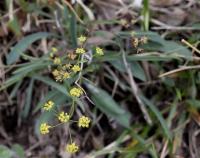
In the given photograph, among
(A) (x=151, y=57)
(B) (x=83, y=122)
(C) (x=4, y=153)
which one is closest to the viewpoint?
(B) (x=83, y=122)

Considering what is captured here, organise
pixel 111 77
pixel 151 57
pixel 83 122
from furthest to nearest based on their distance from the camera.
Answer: pixel 111 77 → pixel 151 57 → pixel 83 122

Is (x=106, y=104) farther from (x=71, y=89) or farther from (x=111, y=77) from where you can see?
(x=71, y=89)

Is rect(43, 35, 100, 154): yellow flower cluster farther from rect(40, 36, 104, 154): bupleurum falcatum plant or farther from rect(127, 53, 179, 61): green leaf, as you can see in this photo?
rect(127, 53, 179, 61): green leaf

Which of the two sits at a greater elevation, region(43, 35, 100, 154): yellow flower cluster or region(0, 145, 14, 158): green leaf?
region(43, 35, 100, 154): yellow flower cluster

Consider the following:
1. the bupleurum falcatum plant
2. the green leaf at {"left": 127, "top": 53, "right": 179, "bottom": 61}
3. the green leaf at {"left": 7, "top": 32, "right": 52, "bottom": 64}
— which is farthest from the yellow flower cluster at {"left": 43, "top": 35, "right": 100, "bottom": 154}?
the green leaf at {"left": 127, "top": 53, "right": 179, "bottom": 61}

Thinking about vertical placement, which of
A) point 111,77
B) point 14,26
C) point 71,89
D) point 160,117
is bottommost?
point 160,117

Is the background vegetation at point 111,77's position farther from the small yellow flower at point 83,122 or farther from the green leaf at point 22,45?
the small yellow flower at point 83,122

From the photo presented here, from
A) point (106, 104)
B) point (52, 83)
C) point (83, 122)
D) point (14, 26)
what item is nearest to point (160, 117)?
point (106, 104)
